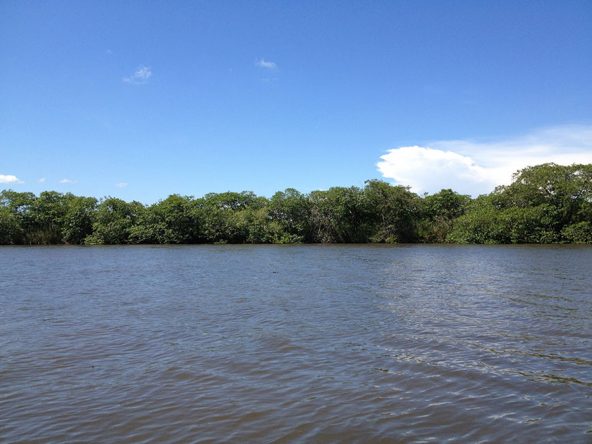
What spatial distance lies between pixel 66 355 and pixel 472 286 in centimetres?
2075

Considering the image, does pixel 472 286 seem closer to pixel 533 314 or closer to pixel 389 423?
pixel 533 314

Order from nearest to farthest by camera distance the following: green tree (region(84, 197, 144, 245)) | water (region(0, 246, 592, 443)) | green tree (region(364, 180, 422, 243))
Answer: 1. water (region(0, 246, 592, 443))
2. green tree (region(84, 197, 144, 245))
3. green tree (region(364, 180, 422, 243))

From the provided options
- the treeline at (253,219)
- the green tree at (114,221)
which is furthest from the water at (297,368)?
the green tree at (114,221)

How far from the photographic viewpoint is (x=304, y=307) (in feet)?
A: 61.4

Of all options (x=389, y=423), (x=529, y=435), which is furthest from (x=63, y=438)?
(x=529, y=435)

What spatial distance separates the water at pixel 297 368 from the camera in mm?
7496

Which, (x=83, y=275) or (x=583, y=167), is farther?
(x=583, y=167)

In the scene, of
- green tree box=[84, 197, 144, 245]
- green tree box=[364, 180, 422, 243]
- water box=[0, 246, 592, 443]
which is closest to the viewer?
water box=[0, 246, 592, 443]

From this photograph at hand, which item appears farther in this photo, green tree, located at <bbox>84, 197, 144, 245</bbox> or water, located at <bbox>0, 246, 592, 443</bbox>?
green tree, located at <bbox>84, 197, 144, 245</bbox>

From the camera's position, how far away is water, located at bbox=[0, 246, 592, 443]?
7496mm

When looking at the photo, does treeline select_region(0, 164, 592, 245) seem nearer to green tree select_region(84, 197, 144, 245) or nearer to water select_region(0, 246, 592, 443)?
green tree select_region(84, 197, 144, 245)

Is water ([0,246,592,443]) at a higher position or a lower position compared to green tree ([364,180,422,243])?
lower

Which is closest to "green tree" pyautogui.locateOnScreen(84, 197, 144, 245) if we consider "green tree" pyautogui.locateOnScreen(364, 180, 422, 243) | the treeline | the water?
the treeline

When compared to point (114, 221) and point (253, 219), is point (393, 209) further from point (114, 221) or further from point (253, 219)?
point (114, 221)
